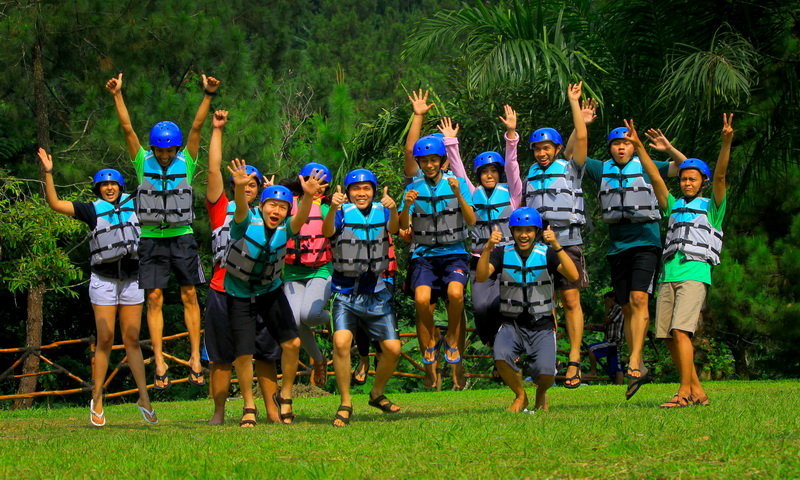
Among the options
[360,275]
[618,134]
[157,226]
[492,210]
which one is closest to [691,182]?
[618,134]

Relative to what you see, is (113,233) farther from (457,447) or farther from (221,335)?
(457,447)

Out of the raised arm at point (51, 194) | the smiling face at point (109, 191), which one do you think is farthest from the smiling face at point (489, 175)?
the raised arm at point (51, 194)

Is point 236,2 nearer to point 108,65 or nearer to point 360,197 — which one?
point 108,65

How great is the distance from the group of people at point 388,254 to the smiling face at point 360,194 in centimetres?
2

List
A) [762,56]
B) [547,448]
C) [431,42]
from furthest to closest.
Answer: [431,42]
[762,56]
[547,448]

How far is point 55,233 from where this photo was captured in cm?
1841

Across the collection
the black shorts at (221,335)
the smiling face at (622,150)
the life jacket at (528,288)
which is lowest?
the black shorts at (221,335)

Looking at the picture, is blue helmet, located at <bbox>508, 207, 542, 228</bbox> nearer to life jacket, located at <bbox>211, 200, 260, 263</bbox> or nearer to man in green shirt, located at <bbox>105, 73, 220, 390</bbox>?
life jacket, located at <bbox>211, 200, 260, 263</bbox>

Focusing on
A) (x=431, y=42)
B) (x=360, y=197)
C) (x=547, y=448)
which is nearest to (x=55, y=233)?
(x=431, y=42)

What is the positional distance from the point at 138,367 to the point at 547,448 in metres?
5.24

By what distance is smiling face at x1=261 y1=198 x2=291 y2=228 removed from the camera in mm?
9789

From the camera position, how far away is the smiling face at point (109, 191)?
1092 cm

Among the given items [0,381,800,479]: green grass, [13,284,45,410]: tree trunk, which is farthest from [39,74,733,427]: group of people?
[13,284,45,410]: tree trunk

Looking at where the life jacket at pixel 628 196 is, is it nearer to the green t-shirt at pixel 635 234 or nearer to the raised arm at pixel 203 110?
the green t-shirt at pixel 635 234
